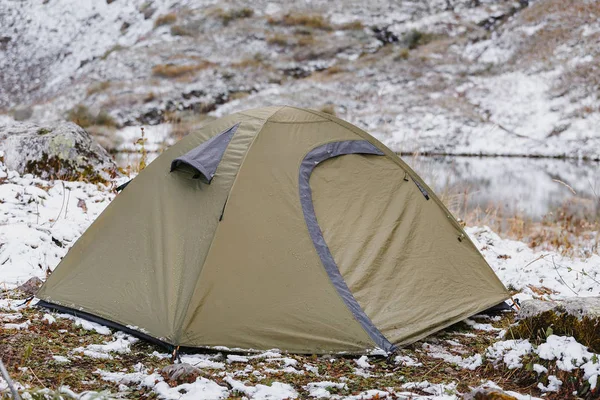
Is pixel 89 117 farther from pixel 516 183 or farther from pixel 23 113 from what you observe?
pixel 516 183

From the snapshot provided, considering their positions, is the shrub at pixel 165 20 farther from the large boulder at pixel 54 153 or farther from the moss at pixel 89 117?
the large boulder at pixel 54 153

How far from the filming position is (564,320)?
149 inches

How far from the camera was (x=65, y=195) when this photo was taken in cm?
777

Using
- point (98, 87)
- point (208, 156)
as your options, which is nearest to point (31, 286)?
point (208, 156)

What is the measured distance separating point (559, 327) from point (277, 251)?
2.01 metres

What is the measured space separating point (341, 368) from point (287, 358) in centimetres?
37

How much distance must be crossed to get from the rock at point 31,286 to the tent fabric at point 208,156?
170cm

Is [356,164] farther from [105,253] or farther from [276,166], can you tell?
[105,253]

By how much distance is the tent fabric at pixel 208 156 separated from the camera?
15.8 ft

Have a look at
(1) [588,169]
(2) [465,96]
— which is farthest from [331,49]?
(1) [588,169]

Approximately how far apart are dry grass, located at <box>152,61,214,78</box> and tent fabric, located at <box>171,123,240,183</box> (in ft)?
74.3

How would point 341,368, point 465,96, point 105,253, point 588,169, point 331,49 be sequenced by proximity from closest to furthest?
point 341,368 < point 105,253 < point 588,169 < point 465,96 < point 331,49

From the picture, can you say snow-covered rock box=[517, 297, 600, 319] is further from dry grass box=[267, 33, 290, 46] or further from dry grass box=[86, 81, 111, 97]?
dry grass box=[267, 33, 290, 46]

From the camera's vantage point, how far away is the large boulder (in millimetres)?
8273
